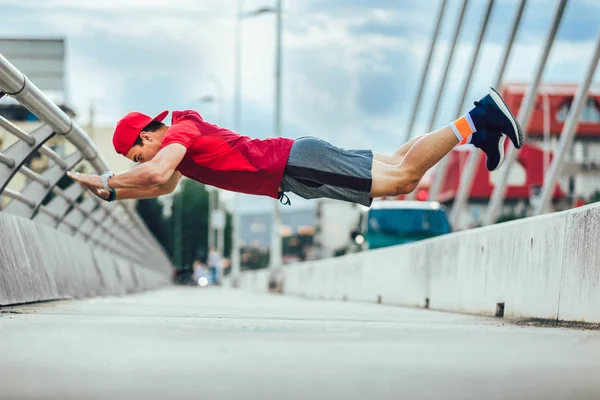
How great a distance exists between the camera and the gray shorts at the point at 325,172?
297 inches

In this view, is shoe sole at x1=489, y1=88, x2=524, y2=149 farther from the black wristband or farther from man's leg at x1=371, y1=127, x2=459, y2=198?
the black wristband

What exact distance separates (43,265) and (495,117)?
12.8ft

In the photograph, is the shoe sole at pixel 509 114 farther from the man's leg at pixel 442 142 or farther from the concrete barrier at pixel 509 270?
the concrete barrier at pixel 509 270

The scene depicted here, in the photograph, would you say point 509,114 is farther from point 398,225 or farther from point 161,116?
point 398,225

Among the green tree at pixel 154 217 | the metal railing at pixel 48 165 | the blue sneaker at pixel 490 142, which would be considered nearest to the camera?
the blue sneaker at pixel 490 142

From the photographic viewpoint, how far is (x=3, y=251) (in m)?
8.13

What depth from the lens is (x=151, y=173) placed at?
7.15 m

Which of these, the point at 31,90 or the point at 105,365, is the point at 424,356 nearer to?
the point at 105,365

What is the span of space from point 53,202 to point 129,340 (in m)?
6.70

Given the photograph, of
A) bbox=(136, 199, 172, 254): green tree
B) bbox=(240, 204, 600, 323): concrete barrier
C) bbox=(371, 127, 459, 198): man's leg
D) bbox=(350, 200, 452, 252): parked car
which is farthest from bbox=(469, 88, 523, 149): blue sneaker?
bbox=(136, 199, 172, 254): green tree

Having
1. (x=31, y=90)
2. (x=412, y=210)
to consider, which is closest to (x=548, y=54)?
(x=412, y=210)

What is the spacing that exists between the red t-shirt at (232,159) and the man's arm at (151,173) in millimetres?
190

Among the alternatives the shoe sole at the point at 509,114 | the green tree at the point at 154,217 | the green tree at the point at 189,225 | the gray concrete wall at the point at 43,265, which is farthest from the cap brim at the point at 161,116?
the green tree at the point at 189,225

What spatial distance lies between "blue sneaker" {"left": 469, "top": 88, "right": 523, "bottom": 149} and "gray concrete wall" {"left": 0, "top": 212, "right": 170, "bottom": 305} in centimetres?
316
